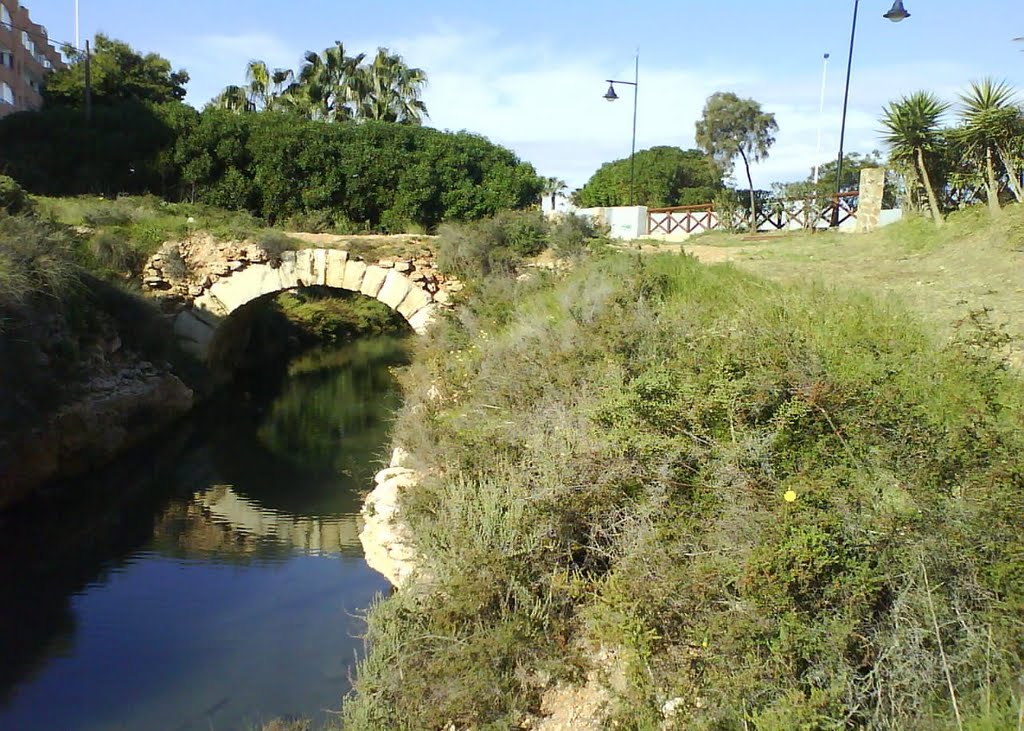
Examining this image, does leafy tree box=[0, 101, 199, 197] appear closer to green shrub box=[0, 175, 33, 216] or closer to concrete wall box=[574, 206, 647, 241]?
green shrub box=[0, 175, 33, 216]

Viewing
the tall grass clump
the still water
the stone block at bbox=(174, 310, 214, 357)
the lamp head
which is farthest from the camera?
the stone block at bbox=(174, 310, 214, 357)

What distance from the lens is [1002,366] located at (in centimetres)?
564

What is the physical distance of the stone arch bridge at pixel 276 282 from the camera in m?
16.1

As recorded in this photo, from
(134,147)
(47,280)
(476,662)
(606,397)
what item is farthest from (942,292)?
(134,147)

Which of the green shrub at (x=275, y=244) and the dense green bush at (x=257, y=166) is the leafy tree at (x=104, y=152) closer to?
the dense green bush at (x=257, y=166)

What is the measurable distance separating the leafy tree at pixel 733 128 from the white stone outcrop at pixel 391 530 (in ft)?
88.9

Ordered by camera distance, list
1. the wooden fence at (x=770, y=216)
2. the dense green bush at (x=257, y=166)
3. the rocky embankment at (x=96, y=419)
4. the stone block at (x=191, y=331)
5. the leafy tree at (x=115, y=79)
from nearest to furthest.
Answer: the rocky embankment at (x=96, y=419)
the stone block at (x=191, y=331)
the wooden fence at (x=770, y=216)
the dense green bush at (x=257, y=166)
the leafy tree at (x=115, y=79)

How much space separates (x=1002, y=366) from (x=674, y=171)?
34414mm

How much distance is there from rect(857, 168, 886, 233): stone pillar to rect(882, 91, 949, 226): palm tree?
178cm

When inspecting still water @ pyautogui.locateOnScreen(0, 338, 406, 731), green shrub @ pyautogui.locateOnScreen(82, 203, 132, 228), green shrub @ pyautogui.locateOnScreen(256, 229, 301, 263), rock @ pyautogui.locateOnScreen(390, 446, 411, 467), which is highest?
green shrub @ pyautogui.locateOnScreen(82, 203, 132, 228)

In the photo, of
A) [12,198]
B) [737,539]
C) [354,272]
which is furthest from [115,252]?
[737,539]

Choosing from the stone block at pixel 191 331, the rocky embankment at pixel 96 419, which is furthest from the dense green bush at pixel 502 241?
the rocky embankment at pixel 96 419

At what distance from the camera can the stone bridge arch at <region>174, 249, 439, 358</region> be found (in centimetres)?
1614

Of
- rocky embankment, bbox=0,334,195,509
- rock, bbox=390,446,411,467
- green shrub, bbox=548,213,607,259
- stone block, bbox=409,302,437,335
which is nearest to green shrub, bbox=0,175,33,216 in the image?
rocky embankment, bbox=0,334,195,509
